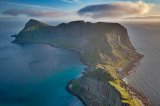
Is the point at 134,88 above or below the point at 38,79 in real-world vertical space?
above

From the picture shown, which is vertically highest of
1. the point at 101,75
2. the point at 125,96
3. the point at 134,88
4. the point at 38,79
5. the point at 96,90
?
the point at 101,75

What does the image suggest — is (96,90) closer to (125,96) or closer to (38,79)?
(125,96)

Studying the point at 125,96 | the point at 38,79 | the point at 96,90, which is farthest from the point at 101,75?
the point at 38,79

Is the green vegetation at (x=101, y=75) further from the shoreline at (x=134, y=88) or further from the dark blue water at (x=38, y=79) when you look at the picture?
the dark blue water at (x=38, y=79)

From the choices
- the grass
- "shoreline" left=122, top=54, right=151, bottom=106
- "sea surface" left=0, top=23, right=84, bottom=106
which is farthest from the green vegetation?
"sea surface" left=0, top=23, right=84, bottom=106

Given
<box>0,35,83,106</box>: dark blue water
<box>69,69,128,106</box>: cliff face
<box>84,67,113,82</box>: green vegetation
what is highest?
<box>84,67,113,82</box>: green vegetation

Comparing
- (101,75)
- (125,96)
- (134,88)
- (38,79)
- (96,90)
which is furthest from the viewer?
(38,79)

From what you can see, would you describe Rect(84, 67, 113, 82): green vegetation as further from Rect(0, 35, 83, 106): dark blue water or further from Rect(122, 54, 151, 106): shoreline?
Rect(0, 35, 83, 106): dark blue water

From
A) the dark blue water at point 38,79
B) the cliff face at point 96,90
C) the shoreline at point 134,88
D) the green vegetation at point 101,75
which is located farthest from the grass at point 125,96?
the dark blue water at point 38,79

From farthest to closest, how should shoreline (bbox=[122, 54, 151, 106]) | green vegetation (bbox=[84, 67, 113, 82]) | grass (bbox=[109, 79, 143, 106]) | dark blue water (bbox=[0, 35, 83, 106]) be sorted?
dark blue water (bbox=[0, 35, 83, 106])
shoreline (bbox=[122, 54, 151, 106])
green vegetation (bbox=[84, 67, 113, 82])
grass (bbox=[109, 79, 143, 106])
